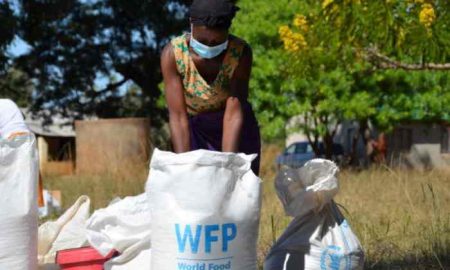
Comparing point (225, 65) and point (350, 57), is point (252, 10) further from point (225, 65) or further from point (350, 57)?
point (225, 65)

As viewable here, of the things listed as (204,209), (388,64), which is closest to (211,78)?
(204,209)

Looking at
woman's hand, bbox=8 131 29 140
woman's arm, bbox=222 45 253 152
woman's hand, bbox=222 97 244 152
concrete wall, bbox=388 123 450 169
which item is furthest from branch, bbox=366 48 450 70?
concrete wall, bbox=388 123 450 169

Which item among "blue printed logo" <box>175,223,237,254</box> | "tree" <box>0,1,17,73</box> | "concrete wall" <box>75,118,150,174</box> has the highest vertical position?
"tree" <box>0,1,17,73</box>

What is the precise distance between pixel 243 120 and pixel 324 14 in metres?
2.22

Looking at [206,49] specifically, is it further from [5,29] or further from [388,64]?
[5,29]

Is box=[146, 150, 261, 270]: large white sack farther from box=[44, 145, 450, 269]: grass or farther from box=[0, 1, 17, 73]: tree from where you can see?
box=[0, 1, 17, 73]: tree

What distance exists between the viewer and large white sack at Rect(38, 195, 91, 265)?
13.1 ft

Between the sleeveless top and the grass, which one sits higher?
the sleeveless top

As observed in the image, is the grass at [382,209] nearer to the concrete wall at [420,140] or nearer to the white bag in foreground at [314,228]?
the white bag in foreground at [314,228]

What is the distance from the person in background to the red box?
30 centimetres

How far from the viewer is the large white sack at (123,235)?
3400 millimetres

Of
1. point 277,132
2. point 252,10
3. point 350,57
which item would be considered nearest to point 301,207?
point 350,57

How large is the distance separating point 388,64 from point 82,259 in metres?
3.48

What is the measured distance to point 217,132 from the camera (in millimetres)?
3600
